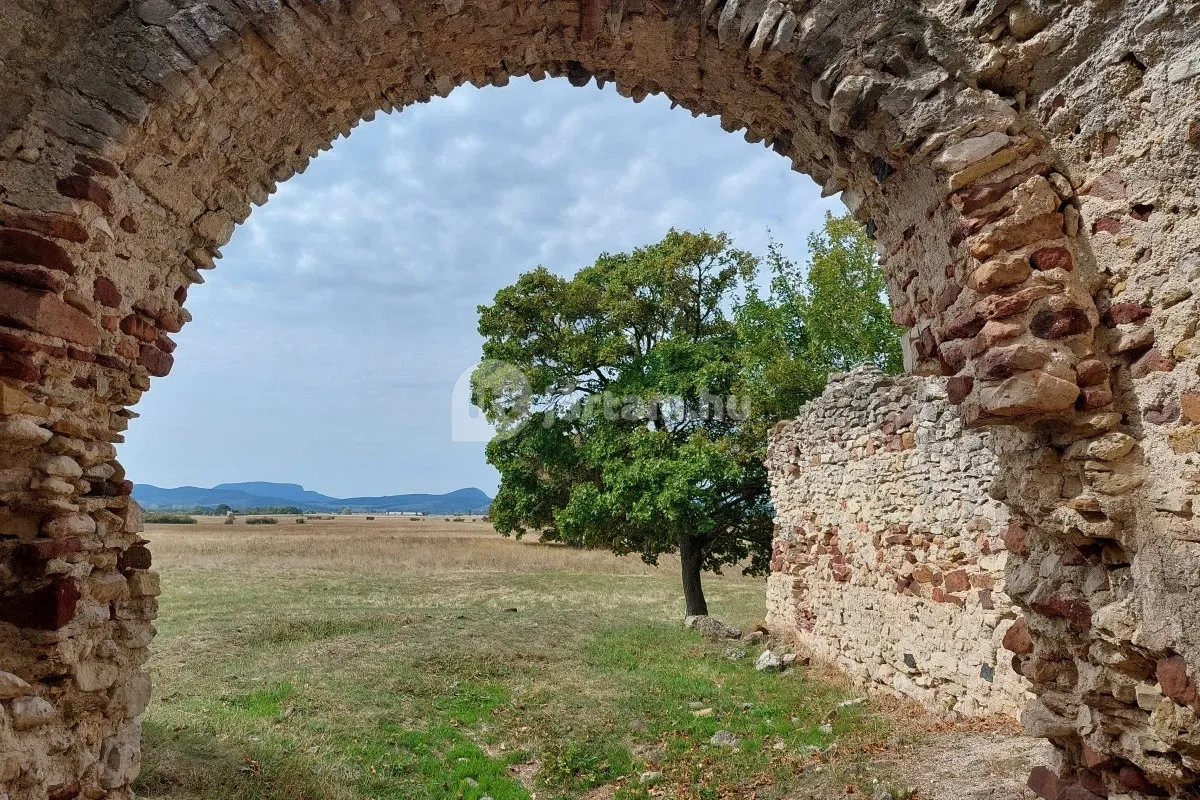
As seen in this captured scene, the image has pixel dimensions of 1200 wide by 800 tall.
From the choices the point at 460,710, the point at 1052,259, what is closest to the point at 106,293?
the point at 1052,259

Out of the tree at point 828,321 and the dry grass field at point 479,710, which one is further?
the tree at point 828,321

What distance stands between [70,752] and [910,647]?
7.50 m

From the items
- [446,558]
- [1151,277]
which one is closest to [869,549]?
[1151,277]

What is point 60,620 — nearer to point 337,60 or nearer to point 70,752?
point 70,752

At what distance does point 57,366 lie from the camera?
2867 mm

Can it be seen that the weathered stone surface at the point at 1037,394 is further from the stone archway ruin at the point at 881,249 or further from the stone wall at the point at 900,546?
the stone wall at the point at 900,546

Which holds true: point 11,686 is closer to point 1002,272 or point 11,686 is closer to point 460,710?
point 1002,272

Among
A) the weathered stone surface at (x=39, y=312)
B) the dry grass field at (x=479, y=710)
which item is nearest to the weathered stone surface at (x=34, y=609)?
the weathered stone surface at (x=39, y=312)

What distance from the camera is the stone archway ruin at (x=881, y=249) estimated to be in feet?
7.85

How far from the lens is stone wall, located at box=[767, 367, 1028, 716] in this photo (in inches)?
256

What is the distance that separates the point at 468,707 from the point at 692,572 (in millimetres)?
7499

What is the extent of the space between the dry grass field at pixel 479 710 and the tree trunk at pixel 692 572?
1.72 feet

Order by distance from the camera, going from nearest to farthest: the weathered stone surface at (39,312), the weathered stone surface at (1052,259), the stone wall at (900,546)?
the weathered stone surface at (1052,259) → the weathered stone surface at (39,312) → the stone wall at (900,546)

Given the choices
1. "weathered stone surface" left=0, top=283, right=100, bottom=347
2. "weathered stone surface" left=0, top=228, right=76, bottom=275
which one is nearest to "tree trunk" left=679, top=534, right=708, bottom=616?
"weathered stone surface" left=0, top=283, right=100, bottom=347
